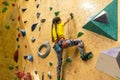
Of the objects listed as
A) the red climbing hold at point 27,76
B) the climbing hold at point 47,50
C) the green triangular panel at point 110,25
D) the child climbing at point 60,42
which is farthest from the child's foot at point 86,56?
the red climbing hold at point 27,76

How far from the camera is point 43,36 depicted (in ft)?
11.9

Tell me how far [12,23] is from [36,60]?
1012mm

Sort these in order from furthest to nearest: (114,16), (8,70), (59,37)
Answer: (8,70), (59,37), (114,16)

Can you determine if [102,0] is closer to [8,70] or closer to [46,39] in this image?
[46,39]

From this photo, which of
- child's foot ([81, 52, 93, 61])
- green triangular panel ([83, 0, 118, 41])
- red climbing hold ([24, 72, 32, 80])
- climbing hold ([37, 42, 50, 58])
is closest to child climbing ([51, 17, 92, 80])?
child's foot ([81, 52, 93, 61])

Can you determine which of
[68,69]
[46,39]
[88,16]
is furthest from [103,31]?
[46,39]

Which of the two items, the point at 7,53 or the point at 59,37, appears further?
the point at 7,53

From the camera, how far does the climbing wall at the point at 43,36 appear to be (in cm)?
273

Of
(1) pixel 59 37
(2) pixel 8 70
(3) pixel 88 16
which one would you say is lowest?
(2) pixel 8 70

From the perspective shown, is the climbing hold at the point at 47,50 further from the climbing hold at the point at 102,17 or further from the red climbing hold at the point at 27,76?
the climbing hold at the point at 102,17

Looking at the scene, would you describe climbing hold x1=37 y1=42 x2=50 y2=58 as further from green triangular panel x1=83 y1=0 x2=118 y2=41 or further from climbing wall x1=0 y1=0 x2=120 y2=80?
green triangular panel x1=83 y1=0 x2=118 y2=41

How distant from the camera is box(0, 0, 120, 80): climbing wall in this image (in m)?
2.73

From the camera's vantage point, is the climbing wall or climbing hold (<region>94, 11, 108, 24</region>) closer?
climbing hold (<region>94, 11, 108, 24</region>)

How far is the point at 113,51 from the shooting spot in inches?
83.7
